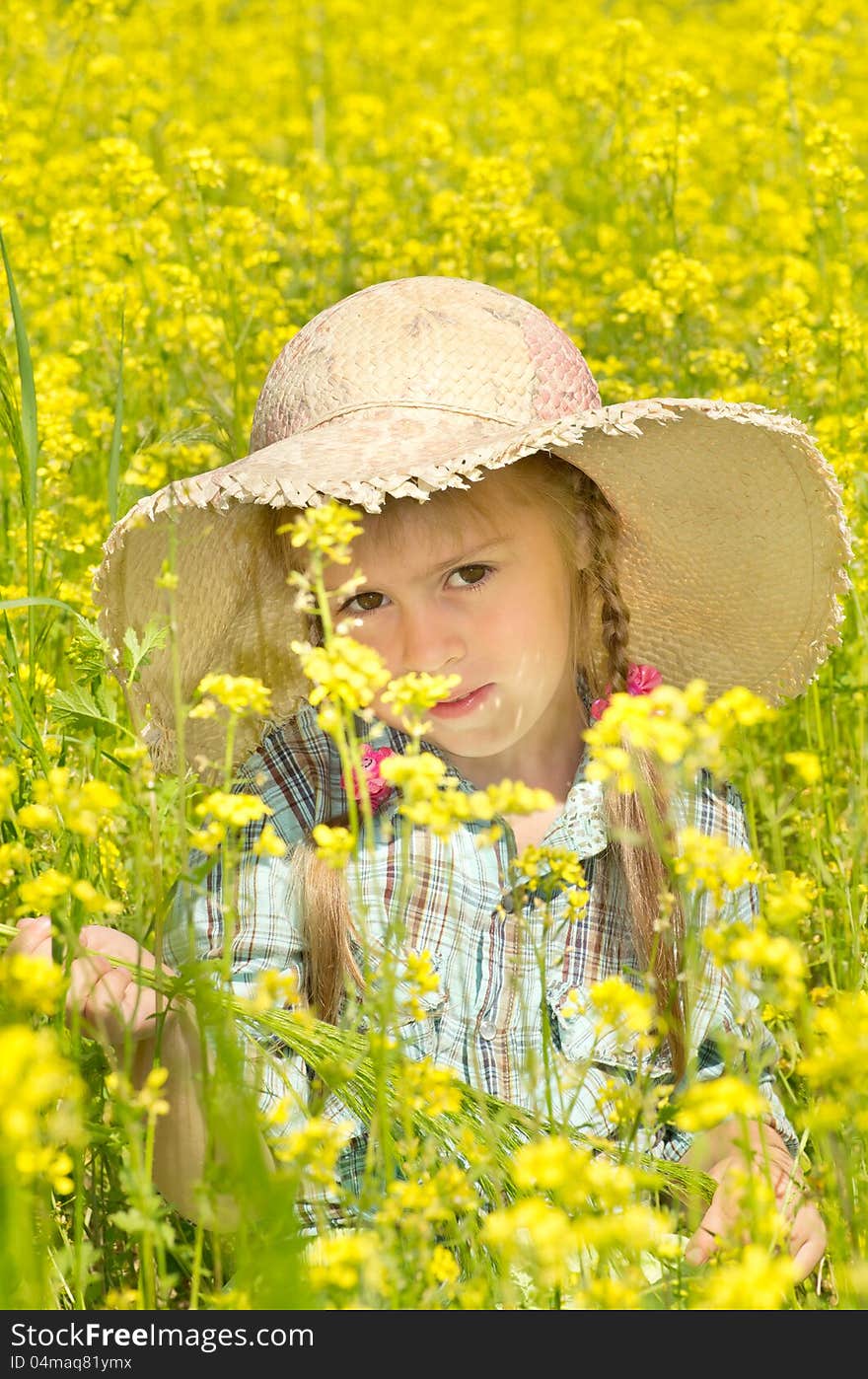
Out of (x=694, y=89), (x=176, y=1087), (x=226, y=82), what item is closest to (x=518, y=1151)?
(x=176, y=1087)

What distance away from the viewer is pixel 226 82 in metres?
6.71

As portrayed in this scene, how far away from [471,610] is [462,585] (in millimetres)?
38

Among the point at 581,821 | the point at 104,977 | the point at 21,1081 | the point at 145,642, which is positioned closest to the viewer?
the point at 21,1081

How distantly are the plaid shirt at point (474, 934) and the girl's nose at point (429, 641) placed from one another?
0.22 m

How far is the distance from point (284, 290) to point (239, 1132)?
3.70 metres

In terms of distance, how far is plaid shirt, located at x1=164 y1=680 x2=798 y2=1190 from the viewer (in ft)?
7.09

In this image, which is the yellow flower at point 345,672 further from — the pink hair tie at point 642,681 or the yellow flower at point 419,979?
the pink hair tie at point 642,681

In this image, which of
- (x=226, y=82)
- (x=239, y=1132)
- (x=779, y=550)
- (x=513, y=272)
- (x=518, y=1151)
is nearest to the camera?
(x=239, y=1132)

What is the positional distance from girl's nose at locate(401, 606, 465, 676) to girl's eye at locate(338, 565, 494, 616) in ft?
0.18

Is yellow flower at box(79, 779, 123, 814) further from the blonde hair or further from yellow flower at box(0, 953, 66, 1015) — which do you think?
the blonde hair

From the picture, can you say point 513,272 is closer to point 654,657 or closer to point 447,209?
point 447,209

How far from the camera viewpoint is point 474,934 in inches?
88.8

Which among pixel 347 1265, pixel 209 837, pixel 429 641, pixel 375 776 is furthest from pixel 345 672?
pixel 375 776

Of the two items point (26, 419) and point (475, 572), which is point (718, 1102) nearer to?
point (475, 572)
